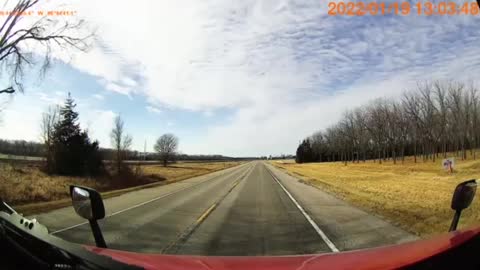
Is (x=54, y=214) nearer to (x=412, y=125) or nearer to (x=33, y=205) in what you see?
(x=33, y=205)

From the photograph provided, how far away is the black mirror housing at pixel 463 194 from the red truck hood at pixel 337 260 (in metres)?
0.42

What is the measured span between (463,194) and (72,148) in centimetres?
588

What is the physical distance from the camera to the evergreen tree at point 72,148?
568cm

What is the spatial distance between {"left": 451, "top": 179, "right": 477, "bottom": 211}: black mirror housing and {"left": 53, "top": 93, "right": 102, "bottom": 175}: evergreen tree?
441 cm

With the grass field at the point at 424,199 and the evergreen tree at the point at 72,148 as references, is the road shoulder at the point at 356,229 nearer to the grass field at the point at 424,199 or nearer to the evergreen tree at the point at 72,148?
the grass field at the point at 424,199

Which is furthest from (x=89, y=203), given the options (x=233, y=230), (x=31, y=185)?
(x=31, y=185)

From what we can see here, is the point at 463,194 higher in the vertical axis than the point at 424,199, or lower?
higher

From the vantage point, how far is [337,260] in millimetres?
2385

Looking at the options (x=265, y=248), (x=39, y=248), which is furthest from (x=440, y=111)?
(x=39, y=248)

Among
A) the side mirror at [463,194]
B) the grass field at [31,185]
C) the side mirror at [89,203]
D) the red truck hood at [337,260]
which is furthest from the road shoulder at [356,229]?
the grass field at [31,185]

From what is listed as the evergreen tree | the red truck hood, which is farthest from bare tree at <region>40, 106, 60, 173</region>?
the red truck hood

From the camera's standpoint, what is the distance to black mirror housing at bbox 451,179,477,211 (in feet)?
8.44

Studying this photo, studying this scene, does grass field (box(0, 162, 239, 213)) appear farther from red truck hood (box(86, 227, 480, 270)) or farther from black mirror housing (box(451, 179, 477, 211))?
black mirror housing (box(451, 179, 477, 211))

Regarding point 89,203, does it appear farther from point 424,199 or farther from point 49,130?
point 424,199
